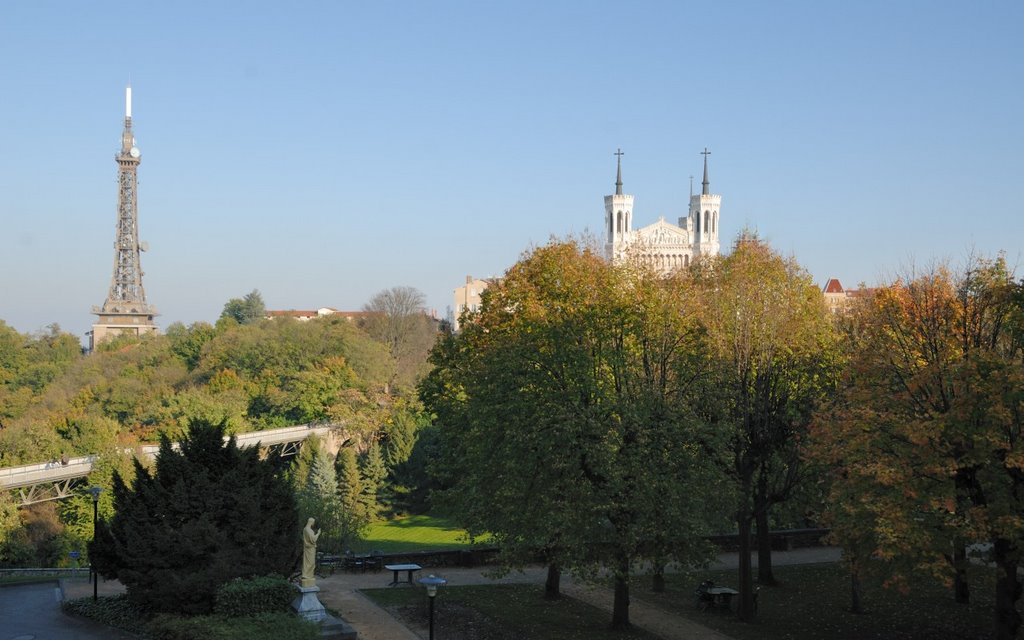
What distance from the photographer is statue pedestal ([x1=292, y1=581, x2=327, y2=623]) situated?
64.7ft

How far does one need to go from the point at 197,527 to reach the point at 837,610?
15.9m

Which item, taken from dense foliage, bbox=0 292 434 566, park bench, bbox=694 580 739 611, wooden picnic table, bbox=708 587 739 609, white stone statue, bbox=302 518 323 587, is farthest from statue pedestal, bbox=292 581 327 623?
dense foliage, bbox=0 292 434 566

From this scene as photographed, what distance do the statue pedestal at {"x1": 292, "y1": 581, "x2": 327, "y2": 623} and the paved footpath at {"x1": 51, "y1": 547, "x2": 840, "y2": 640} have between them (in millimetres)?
1227

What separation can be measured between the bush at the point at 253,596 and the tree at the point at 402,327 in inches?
2244

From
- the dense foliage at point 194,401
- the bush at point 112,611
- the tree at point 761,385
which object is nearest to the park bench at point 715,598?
the tree at point 761,385

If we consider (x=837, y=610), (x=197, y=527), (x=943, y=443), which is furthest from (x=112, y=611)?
(x=943, y=443)

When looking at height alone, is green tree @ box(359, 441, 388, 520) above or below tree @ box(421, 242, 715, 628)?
below

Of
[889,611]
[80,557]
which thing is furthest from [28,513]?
[889,611]

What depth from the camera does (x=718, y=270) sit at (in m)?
29.3

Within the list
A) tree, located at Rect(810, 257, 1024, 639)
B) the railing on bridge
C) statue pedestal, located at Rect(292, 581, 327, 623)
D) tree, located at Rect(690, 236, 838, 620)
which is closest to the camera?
tree, located at Rect(810, 257, 1024, 639)

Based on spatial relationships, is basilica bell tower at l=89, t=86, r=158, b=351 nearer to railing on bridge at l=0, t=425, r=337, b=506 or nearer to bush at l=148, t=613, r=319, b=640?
railing on bridge at l=0, t=425, r=337, b=506

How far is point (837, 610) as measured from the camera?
2366 centimetres

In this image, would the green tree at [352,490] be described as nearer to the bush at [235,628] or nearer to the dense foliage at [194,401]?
the dense foliage at [194,401]

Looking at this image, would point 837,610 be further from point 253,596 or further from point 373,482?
point 373,482
